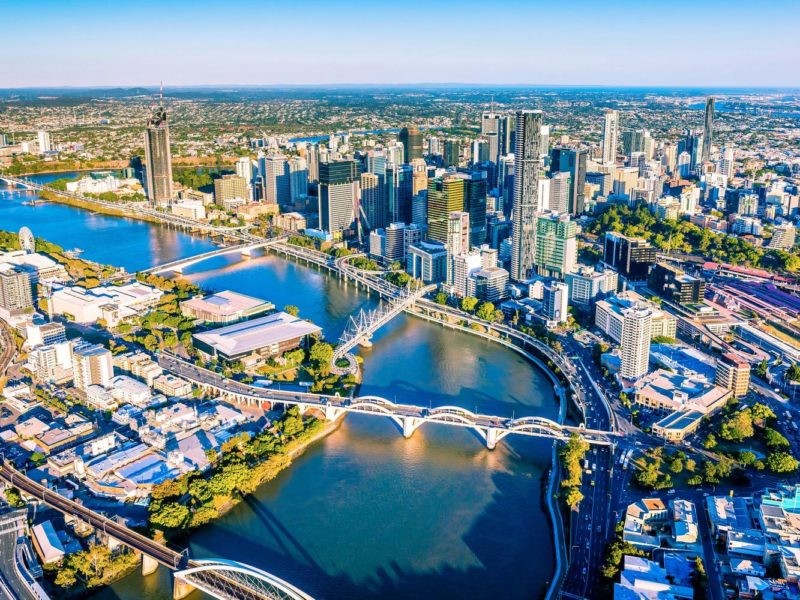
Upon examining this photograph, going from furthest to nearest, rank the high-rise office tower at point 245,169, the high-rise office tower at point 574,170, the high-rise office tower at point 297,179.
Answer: the high-rise office tower at point 245,169, the high-rise office tower at point 297,179, the high-rise office tower at point 574,170

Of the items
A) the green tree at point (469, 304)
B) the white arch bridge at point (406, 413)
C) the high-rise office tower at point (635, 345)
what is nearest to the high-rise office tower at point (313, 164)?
the green tree at point (469, 304)

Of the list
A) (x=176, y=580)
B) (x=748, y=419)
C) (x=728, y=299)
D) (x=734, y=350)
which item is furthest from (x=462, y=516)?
(x=728, y=299)

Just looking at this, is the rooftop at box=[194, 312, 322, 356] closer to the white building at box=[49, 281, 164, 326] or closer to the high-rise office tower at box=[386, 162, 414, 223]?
the white building at box=[49, 281, 164, 326]

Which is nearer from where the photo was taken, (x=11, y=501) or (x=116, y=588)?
(x=116, y=588)

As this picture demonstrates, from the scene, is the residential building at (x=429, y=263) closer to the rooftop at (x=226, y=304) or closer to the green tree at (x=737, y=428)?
the rooftop at (x=226, y=304)

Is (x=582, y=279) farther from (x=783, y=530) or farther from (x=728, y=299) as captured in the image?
(x=783, y=530)

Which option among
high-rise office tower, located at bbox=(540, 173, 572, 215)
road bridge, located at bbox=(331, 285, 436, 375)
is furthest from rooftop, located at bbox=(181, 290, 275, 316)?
high-rise office tower, located at bbox=(540, 173, 572, 215)

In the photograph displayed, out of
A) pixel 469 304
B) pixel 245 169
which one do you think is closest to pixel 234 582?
pixel 469 304
